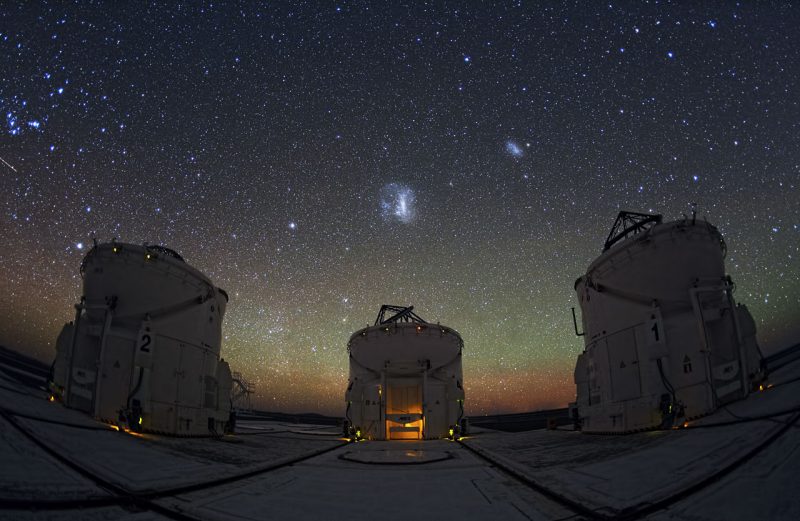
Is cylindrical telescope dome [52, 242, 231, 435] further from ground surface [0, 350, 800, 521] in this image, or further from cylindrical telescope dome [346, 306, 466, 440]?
cylindrical telescope dome [346, 306, 466, 440]

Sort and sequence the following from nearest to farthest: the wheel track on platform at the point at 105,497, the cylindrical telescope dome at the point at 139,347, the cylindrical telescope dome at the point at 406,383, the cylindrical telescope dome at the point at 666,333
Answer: the wheel track on platform at the point at 105,497
the cylindrical telescope dome at the point at 666,333
the cylindrical telescope dome at the point at 139,347
the cylindrical telescope dome at the point at 406,383

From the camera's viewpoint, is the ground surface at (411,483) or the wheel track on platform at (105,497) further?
the ground surface at (411,483)

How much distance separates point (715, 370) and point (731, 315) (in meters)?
1.75

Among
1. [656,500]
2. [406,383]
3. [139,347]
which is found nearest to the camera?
[656,500]

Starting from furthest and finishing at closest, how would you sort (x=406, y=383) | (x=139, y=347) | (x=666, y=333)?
(x=406, y=383)
(x=139, y=347)
(x=666, y=333)

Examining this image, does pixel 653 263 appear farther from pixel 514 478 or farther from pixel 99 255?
pixel 99 255

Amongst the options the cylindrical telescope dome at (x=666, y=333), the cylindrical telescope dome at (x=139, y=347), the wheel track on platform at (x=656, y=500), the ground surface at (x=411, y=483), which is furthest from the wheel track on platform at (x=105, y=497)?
the cylindrical telescope dome at (x=666, y=333)

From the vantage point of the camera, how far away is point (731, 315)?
1091cm

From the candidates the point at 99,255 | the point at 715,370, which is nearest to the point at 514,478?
the point at 715,370

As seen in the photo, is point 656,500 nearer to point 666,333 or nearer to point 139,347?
point 666,333

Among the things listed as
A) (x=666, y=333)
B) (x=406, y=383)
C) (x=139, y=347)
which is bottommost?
(x=406, y=383)

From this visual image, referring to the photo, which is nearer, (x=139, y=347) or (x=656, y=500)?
(x=656, y=500)

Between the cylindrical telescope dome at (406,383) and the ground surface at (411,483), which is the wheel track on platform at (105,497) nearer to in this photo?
the ground surface at (411,483)

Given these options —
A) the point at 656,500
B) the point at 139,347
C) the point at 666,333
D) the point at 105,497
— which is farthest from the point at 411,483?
the point at 139,347
